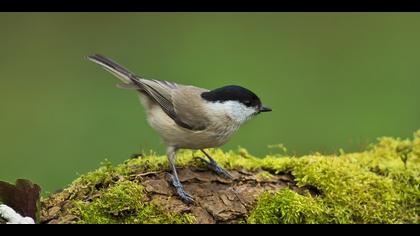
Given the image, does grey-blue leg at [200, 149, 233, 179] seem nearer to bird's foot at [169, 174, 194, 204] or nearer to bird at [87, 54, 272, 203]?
bird at [87, 54, 272, 203]

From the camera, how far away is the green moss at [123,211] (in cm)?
361

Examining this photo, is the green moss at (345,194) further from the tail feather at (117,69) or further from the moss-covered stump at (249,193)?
the tail feather at (117,69)

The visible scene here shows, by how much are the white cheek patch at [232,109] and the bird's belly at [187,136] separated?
12 centimetres

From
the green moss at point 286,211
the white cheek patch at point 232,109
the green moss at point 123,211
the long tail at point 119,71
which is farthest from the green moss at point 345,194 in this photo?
the long tail at point 119,71

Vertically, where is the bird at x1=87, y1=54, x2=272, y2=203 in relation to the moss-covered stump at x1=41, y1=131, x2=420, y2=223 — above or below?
above

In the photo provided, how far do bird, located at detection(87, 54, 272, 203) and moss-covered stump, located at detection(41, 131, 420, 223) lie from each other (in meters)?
0.16

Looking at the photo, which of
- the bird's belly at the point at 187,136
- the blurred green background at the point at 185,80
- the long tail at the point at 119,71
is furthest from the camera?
the blurred green background at the point at 185,80

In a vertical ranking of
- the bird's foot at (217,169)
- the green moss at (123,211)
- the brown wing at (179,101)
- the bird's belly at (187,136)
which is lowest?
the green moss at (123,211)

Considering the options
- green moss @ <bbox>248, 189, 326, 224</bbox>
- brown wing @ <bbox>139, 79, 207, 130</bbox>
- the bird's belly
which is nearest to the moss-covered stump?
green moss @ <bbox>248, 189, 326, 224</bbox>

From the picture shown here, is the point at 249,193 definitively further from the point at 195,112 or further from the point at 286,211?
the point at 195,112

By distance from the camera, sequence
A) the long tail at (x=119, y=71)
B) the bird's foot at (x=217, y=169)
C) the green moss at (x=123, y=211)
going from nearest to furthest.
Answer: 1. the green moss at (x=123, y=211)
2. the bird's foot at (x=217, y=169)
3. the long tail at (x=119, y=71)

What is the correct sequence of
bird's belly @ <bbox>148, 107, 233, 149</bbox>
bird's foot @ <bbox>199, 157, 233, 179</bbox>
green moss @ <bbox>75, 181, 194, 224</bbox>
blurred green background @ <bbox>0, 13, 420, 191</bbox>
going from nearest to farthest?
green moss @ <bbox>75, 181, 194, 224</bbox>, bird's foot @ <bbox>199, 157, 233, 179</bbox>, bird's belly @ <bbox>148, 107, 233, 149</bbox>, blurred green background @ <bbox>0, 13, 420, 191</bbox>

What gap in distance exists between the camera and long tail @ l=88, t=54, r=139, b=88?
4.86 meters

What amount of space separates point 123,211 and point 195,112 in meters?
1.17
